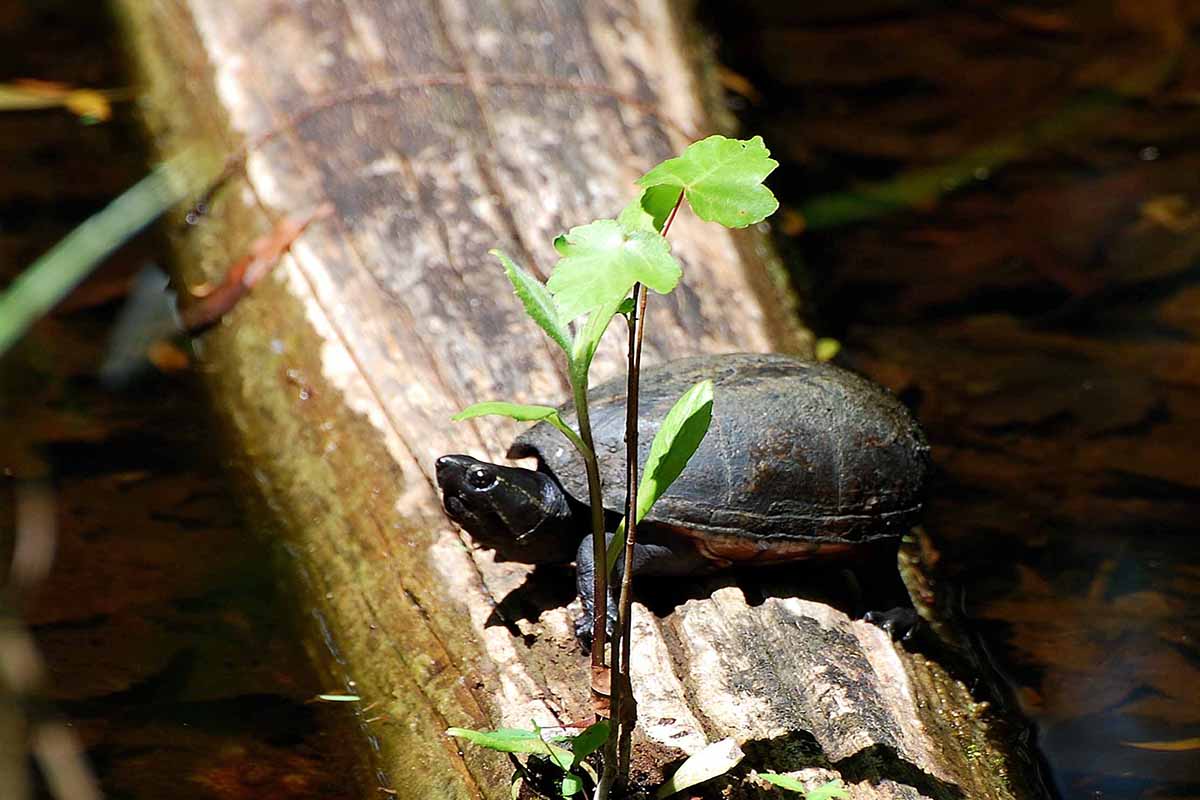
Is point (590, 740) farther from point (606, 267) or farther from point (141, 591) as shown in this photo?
point (141, 591)

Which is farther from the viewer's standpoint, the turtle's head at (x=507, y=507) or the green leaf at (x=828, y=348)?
the green leaf at (x=828, y=348)

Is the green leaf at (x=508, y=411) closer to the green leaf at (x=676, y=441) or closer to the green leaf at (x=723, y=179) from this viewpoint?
the green leaf at (x=676, y=441)

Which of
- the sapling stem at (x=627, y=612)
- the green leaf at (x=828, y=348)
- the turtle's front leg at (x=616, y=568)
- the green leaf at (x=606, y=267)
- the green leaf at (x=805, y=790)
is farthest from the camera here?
the green leaf at (x=828, y=348)

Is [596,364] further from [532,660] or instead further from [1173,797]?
[1173,797]

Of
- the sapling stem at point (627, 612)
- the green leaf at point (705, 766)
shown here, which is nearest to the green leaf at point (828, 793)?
the green leaf at point (705, 766)

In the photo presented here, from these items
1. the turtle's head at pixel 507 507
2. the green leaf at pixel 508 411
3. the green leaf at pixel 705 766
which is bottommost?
the green leaf at pixel 705 766

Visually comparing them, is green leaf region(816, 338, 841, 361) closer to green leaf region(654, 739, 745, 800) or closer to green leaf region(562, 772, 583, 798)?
green leaf region(654, 739, 745, 800)

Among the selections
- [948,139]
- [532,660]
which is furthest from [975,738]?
[948,139]
